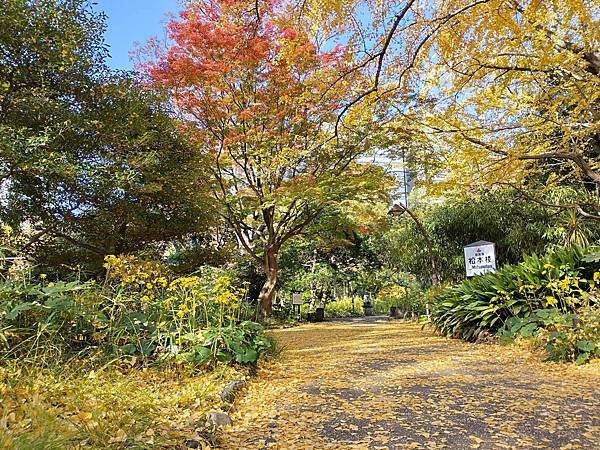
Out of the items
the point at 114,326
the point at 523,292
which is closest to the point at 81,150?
the point at 114,326

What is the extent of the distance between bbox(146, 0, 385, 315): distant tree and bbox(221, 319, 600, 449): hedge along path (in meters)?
4.33

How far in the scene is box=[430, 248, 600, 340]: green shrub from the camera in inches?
208

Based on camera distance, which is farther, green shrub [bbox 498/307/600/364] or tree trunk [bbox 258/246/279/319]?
tree trunk [bbox 258/246/279/319]

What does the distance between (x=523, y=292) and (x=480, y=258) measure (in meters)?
2.09

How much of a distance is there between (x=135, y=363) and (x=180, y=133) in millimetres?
4213

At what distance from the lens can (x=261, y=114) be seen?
28.8 feet

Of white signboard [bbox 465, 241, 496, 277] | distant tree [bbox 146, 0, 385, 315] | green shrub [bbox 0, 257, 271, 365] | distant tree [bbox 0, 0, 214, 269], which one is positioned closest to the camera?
green shrub [bbox 0, 257, 271, 365]

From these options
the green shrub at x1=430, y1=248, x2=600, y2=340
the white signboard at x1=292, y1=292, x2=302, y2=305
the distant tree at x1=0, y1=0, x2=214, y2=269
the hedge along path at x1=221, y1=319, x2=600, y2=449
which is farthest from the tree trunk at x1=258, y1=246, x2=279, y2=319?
the hedge along path at x1=221, y1=319, x2=600, y2=449

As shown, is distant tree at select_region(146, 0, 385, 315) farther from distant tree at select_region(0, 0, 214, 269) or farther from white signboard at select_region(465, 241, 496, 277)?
white signboard at select_region(465, 241, 496, 277)

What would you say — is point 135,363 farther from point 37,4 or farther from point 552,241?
point 552,241

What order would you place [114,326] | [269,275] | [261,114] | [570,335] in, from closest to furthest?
[114,326], [570,335], [261,114], [269,275]

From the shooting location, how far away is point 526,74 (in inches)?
210

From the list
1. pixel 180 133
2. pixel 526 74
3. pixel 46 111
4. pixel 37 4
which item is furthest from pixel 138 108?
pixel 526 74

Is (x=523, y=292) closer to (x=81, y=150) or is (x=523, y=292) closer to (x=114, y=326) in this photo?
(x=114, y=326)
